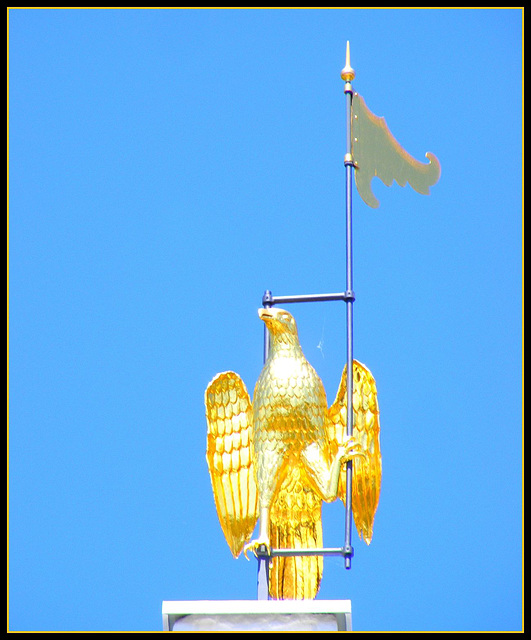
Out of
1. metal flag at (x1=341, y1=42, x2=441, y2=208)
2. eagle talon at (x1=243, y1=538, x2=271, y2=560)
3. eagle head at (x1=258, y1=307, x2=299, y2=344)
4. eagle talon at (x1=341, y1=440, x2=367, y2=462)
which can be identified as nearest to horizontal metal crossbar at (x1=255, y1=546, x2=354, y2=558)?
eagle talon at (x1=243, y1=538, x2=271, y2=560)

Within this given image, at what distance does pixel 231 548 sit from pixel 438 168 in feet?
9.23

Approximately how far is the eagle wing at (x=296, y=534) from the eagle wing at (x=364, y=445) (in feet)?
0.72

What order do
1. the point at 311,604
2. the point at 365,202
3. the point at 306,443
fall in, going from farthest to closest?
1. the point at 365,202
2. the point at 306,443
3. the point at 311,604

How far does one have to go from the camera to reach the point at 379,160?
10.3m

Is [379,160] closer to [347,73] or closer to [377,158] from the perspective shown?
[377,158]

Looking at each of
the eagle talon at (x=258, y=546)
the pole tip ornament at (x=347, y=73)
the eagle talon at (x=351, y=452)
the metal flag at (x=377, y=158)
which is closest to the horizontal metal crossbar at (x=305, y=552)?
the eagle talon at (x=258, y=546)

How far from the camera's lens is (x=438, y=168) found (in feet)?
34.7

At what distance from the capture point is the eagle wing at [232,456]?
31.6ft

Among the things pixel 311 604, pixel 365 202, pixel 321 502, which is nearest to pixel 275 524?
pixel 321 502

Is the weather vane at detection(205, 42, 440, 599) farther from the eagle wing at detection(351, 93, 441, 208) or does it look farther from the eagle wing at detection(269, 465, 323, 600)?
the eagle wing at detection(351, 93, 441, 208)

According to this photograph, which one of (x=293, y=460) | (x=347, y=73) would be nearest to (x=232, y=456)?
(x=293, y=460)

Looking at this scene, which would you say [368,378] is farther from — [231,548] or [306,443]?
[231,548]

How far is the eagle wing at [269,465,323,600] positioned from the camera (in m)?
9.47

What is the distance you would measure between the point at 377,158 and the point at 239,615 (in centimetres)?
311
